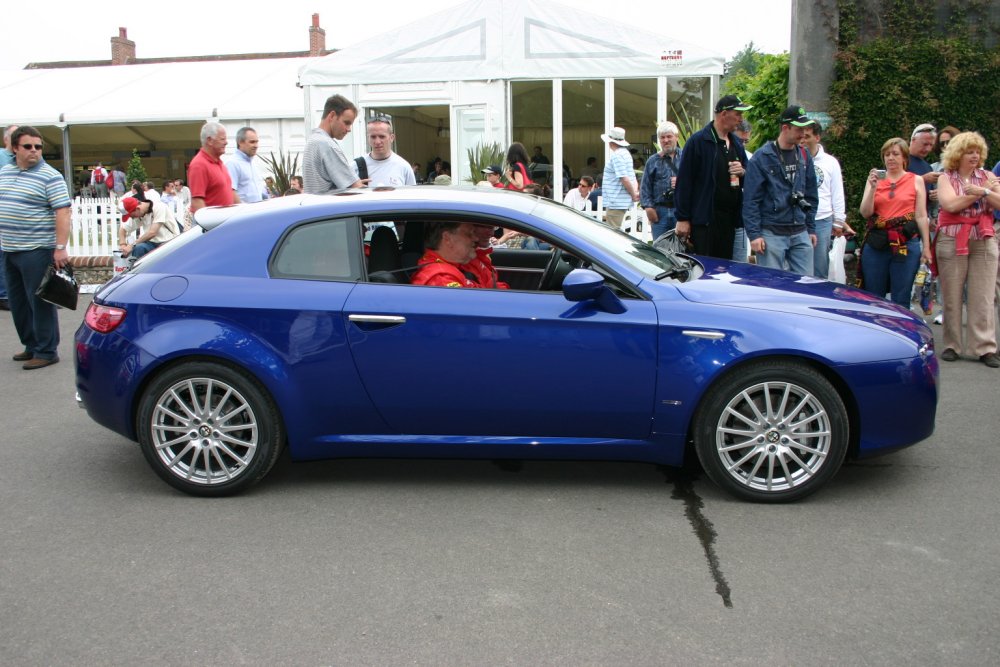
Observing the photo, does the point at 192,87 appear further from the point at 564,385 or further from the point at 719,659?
the point at 719,659

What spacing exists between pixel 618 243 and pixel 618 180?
6.99m

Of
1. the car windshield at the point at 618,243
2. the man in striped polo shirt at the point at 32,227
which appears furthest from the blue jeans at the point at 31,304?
the car windshield at the point at 618,243

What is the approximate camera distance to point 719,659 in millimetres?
2973

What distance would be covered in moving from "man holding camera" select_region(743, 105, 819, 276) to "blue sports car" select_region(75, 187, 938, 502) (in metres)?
2.54

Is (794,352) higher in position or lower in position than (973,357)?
higher

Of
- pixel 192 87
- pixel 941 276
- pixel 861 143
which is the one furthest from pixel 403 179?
pixel 192 87

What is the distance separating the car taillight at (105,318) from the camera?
14.8 feet

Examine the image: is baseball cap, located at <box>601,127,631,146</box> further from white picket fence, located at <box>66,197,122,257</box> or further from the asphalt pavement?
white picket fence, located at <box>66,197,122,257</box>

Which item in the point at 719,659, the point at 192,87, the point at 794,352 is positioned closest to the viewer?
the point at 719,659

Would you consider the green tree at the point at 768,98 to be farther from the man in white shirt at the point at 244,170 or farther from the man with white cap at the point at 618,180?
the man in white shirt at the point at 244,170

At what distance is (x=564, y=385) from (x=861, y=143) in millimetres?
8986

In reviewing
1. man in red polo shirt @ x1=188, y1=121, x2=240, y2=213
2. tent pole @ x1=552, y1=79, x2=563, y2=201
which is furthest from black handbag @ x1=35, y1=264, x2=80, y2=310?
tent pole @ x1=552, y1=79, x2=563, y2=201

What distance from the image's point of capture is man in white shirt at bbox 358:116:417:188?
8.06 metres

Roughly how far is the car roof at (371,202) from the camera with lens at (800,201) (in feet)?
9.64
